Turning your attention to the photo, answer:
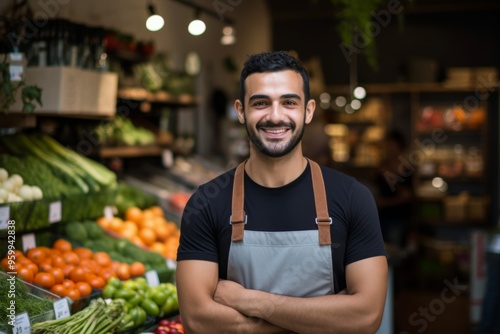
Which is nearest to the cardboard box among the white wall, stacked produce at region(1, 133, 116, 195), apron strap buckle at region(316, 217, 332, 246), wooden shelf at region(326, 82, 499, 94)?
stacked produce at region(1, 133, 116, 195)

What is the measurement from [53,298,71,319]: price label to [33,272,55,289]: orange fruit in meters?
0.22

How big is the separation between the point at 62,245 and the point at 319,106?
670 centimetres

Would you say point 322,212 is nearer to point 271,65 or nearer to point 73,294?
point 271,65

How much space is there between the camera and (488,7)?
10617mm

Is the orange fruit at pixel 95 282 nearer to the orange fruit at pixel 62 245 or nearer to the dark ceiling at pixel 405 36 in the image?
the orange fruit at pixel 62 245

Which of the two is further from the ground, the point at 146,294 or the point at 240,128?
the point at 240,128

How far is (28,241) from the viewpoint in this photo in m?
4.03

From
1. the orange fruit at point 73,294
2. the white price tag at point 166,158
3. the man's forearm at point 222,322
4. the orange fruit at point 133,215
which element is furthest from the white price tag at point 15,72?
the white price tag at point 166,158

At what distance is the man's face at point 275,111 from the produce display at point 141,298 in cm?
158

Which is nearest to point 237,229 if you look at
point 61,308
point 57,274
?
point 61,308

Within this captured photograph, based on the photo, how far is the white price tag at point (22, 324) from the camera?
316 cm

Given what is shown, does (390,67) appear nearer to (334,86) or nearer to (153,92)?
(334,86)

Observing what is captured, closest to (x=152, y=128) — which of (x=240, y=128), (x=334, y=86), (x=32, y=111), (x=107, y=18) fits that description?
(x=107, y=18)

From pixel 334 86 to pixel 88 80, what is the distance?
6819mm
